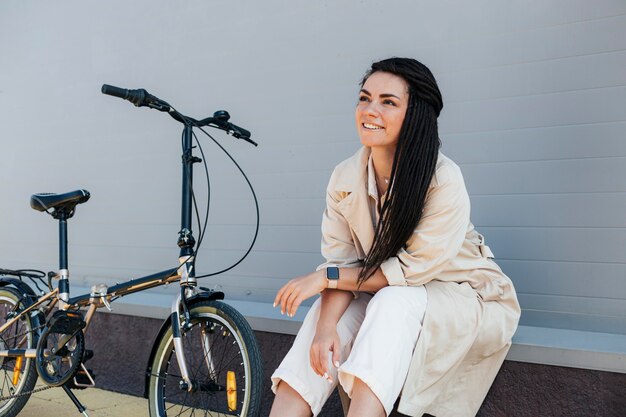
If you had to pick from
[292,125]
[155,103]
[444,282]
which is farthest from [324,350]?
[292,125]

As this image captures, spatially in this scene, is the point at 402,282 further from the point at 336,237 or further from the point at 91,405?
the point at 91,405

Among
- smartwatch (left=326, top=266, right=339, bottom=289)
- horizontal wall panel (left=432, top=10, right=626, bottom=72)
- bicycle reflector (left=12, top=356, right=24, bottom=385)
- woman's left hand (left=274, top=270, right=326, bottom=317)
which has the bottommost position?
bicycle reflector (left=12, top=356, right=24, bottom=385)

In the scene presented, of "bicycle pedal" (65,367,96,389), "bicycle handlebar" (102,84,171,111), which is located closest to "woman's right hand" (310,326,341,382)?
"bicycle handlebar" (102,84,171,111)

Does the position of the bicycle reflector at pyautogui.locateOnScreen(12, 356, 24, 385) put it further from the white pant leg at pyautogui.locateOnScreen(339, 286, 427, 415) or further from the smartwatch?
the white pant leg at pyautogui.locateOnScreen(339, 286, 427, 415)

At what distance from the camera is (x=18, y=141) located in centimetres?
520

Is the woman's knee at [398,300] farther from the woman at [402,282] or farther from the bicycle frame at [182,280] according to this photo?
the bicycle frame at [182,280]

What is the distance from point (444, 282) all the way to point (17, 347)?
2210 millimetres

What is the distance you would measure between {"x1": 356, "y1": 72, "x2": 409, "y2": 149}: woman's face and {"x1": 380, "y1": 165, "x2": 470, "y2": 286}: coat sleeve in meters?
0.21

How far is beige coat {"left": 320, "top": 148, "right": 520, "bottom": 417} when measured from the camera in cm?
226

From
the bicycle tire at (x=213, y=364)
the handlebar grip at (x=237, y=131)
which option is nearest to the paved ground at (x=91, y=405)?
the bicycle tire at (x=213, y=364)

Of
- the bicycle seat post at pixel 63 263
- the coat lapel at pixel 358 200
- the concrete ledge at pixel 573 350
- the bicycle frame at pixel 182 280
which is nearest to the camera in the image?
the coat lapel at pixel 358 200

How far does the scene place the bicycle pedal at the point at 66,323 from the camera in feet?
10.4

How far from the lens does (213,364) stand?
2.79 m

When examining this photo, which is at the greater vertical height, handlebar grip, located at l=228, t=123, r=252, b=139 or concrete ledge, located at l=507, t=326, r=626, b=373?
handlebar grip, located at l=228, t=123, r=252, b=139
